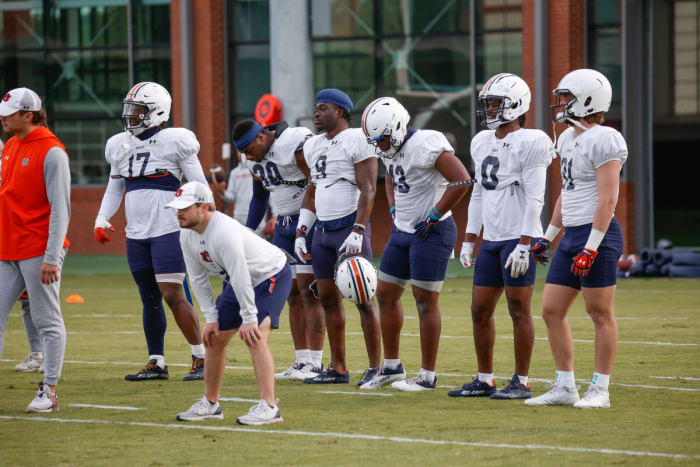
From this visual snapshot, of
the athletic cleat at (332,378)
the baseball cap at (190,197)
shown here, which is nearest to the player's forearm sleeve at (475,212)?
the athletic cleat at (332,378)

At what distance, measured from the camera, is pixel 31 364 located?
1041cm

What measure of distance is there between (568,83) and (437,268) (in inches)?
67.2

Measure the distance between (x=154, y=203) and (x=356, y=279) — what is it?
1959 millimetres

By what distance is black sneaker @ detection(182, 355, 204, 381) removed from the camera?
31.4 ft

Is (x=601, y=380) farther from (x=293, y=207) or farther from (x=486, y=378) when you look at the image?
(x=293, y=207)

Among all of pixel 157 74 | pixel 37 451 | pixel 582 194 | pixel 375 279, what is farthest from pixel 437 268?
pixel 157 74

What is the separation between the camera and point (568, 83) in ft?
25.8

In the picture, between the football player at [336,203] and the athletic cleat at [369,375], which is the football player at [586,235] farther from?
the football player at [336,203]

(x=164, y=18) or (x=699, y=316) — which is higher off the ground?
(x=164, y=18)

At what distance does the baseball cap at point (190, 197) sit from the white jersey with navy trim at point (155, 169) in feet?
7.28

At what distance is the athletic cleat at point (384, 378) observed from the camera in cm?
894

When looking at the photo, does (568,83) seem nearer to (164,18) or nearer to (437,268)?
(437,268)

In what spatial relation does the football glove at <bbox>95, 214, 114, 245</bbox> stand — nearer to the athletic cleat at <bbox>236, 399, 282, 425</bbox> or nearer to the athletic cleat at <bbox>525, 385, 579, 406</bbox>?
the athletic cleat at <bbox>236, 399, 282, 425</bbox>

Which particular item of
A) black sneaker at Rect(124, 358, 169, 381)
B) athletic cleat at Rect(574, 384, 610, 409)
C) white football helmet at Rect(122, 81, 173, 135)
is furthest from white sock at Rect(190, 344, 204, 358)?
athletic cleat at Rect(574, 384, 610, 409)
